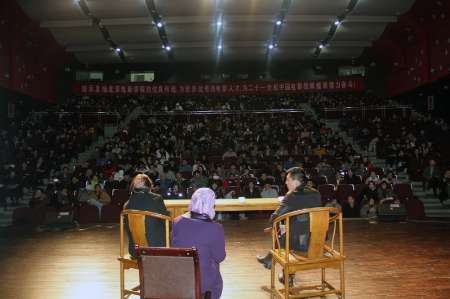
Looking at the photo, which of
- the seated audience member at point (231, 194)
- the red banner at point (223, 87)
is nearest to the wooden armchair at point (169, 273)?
the seated audience member at point (231, 194)

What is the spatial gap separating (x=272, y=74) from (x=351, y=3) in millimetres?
9341

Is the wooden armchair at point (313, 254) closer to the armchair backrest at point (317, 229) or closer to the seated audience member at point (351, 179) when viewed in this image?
the armchair backrest at point (317, 229)

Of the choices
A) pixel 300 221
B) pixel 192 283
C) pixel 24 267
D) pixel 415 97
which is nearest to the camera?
pixel 192 283

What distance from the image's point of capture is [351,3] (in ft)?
54.7

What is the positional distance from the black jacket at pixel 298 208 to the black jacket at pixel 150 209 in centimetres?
94

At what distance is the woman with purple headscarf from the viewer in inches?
115

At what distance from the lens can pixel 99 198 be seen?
9.62 meters

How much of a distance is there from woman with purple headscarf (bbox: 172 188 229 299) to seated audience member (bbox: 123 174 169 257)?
0.77 m

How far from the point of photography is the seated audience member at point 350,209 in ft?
28.9

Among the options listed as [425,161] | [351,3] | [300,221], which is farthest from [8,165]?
[351,3]

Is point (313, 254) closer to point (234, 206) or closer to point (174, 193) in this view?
point (234, 206)

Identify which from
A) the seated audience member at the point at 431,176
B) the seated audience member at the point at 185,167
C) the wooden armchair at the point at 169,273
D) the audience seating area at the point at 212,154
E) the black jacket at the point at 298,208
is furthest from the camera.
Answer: the seated audience member at the point at 185,167

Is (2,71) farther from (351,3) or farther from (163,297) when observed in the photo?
(163,297)

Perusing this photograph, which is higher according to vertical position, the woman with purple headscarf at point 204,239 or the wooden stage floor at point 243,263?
the woman with purple headscarf at point 204,239
